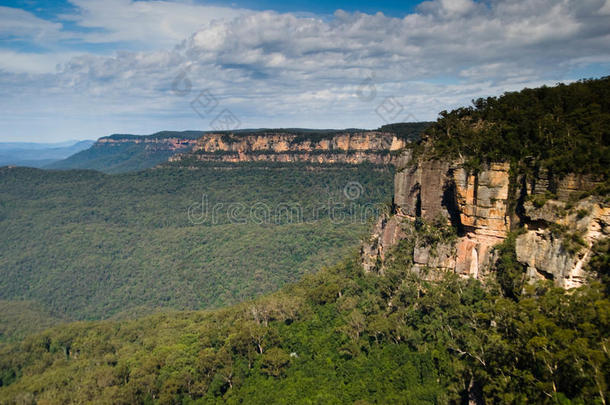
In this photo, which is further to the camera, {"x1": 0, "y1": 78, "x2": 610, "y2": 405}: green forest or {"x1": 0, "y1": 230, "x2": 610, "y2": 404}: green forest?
{"x1": 0, "y1": 78, "x2": 610, "y2": 405}: green forest

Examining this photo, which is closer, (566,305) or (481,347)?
(566,305)

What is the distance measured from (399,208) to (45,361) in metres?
54.1

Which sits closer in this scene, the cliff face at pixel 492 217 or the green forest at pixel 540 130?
the cliff face at pixel 492 217

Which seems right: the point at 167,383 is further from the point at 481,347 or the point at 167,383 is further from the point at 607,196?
the point at 607,196

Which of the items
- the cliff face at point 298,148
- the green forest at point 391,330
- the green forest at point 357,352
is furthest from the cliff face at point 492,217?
the cliff face at point 298,148

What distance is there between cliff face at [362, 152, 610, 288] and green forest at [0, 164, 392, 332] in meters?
43.4

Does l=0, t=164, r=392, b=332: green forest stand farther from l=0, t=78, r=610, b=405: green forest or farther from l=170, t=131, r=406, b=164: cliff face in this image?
l=170, t=131, r=406, b=164: cliff face

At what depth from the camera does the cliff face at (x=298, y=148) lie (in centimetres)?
15175

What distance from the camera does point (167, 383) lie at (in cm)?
4297

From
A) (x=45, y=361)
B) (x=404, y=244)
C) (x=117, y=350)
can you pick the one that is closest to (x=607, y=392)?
(x=404, y=244)

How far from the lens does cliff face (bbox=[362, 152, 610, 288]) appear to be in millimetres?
28250

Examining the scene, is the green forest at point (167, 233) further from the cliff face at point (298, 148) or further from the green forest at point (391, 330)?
the cliff face at point (298, 148)

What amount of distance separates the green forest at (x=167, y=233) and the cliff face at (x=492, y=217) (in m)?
43.4

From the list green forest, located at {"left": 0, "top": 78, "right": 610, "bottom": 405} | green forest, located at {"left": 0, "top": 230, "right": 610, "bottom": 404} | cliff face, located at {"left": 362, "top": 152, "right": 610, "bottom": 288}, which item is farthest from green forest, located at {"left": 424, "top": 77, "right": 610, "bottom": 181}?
→ green forest, located at {"left": 0, "top": 230, "right": 610, "bottom": 404}
